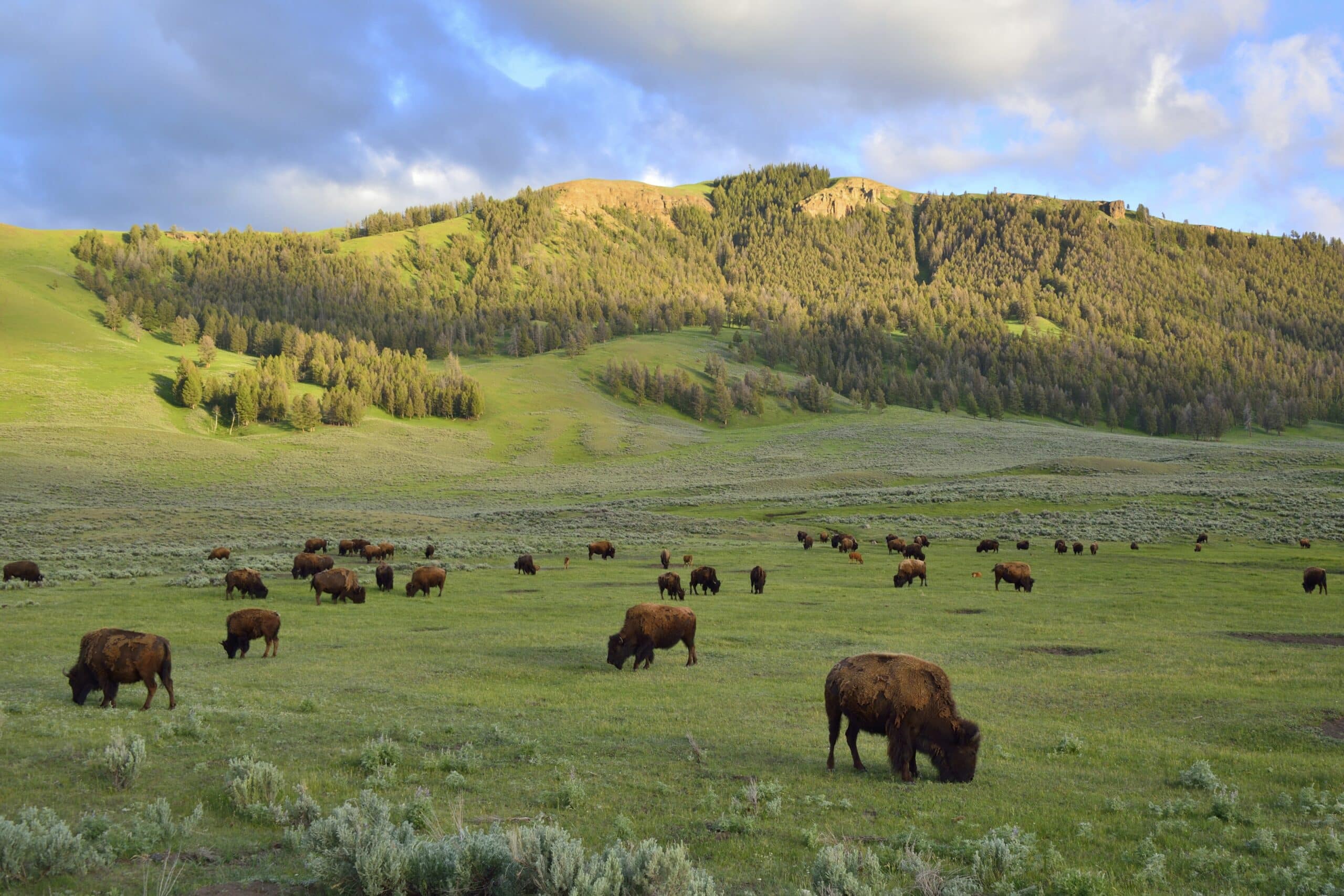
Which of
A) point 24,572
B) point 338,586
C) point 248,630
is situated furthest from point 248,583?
point 24,572

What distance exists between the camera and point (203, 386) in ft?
405

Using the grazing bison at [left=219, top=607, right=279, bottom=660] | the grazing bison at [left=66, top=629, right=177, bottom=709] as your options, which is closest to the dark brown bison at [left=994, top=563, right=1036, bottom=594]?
the grazing bison at [left=219, top=607, right=279, bottom=660]

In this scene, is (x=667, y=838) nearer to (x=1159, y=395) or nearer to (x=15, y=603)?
(x=15, y=603)

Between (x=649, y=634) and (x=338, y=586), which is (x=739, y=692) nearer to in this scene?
(x=649, y=634)

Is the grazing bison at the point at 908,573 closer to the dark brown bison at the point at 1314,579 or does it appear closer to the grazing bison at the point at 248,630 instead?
the dark brown bison at the point at 1314,579

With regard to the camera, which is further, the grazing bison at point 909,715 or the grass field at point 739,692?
the grazing bison at point 909,715

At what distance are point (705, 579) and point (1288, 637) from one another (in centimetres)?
1937

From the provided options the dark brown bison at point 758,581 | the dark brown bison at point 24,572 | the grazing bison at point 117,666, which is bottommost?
the dark brown bison at point 24,572

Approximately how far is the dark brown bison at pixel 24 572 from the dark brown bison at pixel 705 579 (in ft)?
91.9

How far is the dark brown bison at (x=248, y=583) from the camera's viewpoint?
29.2m

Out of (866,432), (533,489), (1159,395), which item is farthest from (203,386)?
(1159,395)

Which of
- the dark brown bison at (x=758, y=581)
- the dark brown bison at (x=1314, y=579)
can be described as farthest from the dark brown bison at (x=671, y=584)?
the dark brown bison at (x=1314, y=579)

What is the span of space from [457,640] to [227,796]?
13502mm

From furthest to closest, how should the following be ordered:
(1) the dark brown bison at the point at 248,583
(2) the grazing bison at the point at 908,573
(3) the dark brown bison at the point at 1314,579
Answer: (2) the grazing bison at the point at 908,573
(3) the dark brown bison at the point at 1314,579
(1) the dark brown bison at the point at 248,583
